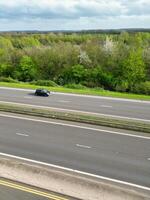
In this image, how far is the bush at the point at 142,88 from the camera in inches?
2280

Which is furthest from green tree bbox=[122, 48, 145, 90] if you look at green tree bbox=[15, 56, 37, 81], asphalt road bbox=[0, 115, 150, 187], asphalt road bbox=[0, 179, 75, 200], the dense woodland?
asphalt road bbox=[0, 179, 75, 200]

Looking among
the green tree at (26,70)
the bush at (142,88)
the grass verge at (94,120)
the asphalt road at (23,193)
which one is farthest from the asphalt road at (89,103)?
the green tree at (26,70)

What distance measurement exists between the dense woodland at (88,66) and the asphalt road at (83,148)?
34.7 metres

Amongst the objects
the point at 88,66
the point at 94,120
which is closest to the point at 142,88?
the point at 88,66

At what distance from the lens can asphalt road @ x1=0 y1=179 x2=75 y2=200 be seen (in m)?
13.1

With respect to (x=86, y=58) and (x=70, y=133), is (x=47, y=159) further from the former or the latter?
(x=86, y=58)

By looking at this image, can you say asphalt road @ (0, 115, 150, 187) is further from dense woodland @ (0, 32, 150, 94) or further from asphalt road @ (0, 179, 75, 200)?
dense woodland @ (0, 32, 150, 94)

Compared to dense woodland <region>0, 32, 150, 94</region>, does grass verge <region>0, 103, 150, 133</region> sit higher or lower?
higher

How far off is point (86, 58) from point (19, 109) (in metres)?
40.5

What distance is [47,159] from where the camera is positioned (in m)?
18.8

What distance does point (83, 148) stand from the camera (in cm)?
2052

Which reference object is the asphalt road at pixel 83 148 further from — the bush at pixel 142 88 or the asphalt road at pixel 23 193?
the bush at pixel 142 88

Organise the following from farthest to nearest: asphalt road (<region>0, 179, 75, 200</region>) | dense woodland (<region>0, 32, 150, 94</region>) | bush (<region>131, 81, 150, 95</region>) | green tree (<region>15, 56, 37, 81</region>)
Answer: green tree (<region>15, 56, 37, 81</region>) < dense woodland (<region>0, 32, 150, 94</region>) < bush (<region>131, 81, 150, 95</region>) < asphalt road (<region>0, 179, 75, 200</region>)

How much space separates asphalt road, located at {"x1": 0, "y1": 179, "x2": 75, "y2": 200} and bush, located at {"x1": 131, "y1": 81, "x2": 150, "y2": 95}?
44953mm
